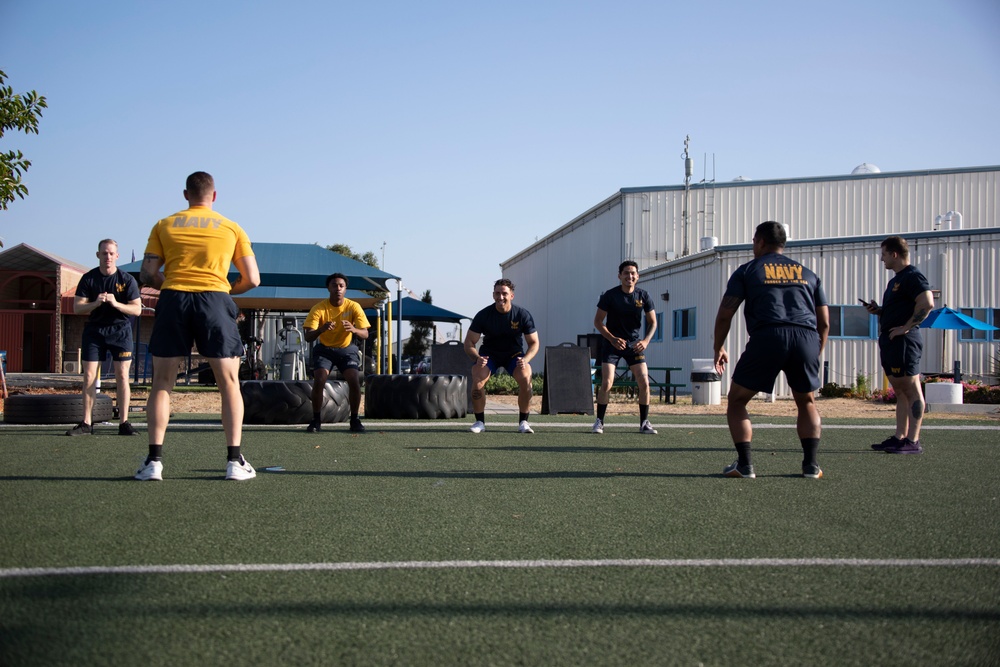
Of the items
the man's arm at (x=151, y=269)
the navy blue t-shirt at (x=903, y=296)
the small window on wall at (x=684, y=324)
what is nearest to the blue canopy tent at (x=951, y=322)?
the small window on wall at (x=684, y=324)

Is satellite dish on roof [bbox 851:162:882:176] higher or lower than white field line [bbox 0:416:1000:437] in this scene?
higher

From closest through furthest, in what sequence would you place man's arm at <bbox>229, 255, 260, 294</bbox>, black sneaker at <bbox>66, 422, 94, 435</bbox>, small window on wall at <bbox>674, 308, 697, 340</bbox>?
man's arm at <bbox>229, 255, 260, 294</bbox> → black sneaker at <bbox>66, 422, 94, 435</bbox> → small window on wall at <bbox>674, 308, 697, 340</bbox>

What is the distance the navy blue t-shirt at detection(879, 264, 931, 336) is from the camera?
7.46 metres

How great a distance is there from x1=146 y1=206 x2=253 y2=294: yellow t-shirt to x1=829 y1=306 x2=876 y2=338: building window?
62.7 feet

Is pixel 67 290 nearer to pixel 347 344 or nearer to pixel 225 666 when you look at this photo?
pixel 347 344

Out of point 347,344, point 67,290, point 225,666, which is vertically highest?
point 67,290

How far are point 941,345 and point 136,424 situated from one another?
19084 mm

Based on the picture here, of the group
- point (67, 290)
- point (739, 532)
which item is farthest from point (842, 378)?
point (67, 290)

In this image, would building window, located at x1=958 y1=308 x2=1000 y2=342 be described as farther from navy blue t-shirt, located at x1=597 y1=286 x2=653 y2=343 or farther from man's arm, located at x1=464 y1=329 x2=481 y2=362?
man's arm, located at x1=464 y1=329 x2=481 y2=362

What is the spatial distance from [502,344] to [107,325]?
3.94m

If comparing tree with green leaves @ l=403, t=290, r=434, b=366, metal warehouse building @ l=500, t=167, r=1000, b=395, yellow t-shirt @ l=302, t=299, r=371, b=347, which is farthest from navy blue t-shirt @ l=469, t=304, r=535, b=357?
tree with green leaves @ l=403, t=290, r=434, b=366

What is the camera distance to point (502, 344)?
9734 millimetres

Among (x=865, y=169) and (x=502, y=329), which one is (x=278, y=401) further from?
(x=865, y=169)

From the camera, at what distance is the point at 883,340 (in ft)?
25.2
